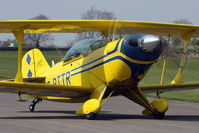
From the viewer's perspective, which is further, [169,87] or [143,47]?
[169,87]

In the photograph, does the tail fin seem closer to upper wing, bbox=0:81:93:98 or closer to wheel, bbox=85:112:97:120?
upper wing, bbox=0:81:93:98

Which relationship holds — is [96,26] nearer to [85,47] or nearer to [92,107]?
[85,47]

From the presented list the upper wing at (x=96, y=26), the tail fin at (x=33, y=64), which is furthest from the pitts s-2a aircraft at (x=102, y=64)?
the tail fin at (x=33, y=64)

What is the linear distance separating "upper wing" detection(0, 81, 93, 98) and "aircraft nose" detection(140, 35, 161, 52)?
228 cm

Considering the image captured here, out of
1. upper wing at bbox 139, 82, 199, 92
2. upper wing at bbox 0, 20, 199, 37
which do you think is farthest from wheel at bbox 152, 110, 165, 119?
upper wing at bbox 0, 20, 199, 37

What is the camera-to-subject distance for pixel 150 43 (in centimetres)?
964

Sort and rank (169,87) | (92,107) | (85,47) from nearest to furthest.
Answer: (92,107) → (85,47) → (169,87)

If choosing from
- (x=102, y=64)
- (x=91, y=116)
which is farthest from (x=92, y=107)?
(x=102, y=64)

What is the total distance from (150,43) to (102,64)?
175 centimetres

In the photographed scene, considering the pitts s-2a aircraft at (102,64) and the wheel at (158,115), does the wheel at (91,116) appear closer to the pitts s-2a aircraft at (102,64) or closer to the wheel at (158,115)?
the pitts s-2a aircraft at (102,64)

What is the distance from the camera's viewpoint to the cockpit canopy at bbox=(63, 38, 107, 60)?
11.6 meters
